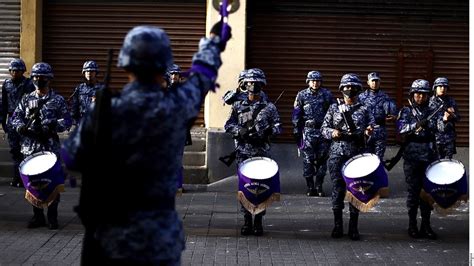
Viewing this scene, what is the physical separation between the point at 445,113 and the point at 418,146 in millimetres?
1801

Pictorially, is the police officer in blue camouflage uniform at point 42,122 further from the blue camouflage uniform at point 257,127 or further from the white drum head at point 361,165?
the white drum head at point 361,165

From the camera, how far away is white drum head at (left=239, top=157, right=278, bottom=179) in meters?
10.2

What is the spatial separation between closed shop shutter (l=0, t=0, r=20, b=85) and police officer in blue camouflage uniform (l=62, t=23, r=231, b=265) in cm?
1291

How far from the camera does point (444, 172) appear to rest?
33.4 ft

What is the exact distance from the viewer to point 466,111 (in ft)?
56.2

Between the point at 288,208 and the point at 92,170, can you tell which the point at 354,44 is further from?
the point at 92,170

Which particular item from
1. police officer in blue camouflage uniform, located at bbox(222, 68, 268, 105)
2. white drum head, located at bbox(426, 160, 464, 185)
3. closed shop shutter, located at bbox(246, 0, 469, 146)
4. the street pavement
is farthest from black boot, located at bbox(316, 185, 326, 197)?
white drum head, located at bbox(426, 160, 464, 185)

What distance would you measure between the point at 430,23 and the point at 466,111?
1.77 m

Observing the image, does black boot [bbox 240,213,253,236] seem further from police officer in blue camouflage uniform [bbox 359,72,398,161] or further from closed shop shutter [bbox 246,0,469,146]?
closed shop shutter [bbox 246,0,469,146]

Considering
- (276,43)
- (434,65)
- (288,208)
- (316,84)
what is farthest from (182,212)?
(434,65)

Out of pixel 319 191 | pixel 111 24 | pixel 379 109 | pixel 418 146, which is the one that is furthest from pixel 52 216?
pixel 111 24

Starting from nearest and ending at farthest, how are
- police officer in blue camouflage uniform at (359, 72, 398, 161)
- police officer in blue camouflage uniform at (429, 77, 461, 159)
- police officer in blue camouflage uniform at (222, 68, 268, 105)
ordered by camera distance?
1. police officer in blue camouflage uniform at (222, 68, 268, 105)
2. police officer in blue camouflage uniform at (429, 77, 461, 159)
3. police officer in blue camouflage uniform at (359, 72, 398, 161)

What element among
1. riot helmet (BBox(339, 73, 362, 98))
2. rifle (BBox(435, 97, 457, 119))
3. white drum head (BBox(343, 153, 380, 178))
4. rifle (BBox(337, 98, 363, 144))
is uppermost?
riot helmet (BBox(339, 73, 362, 98))

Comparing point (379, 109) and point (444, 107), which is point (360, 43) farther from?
point (444, 107)
